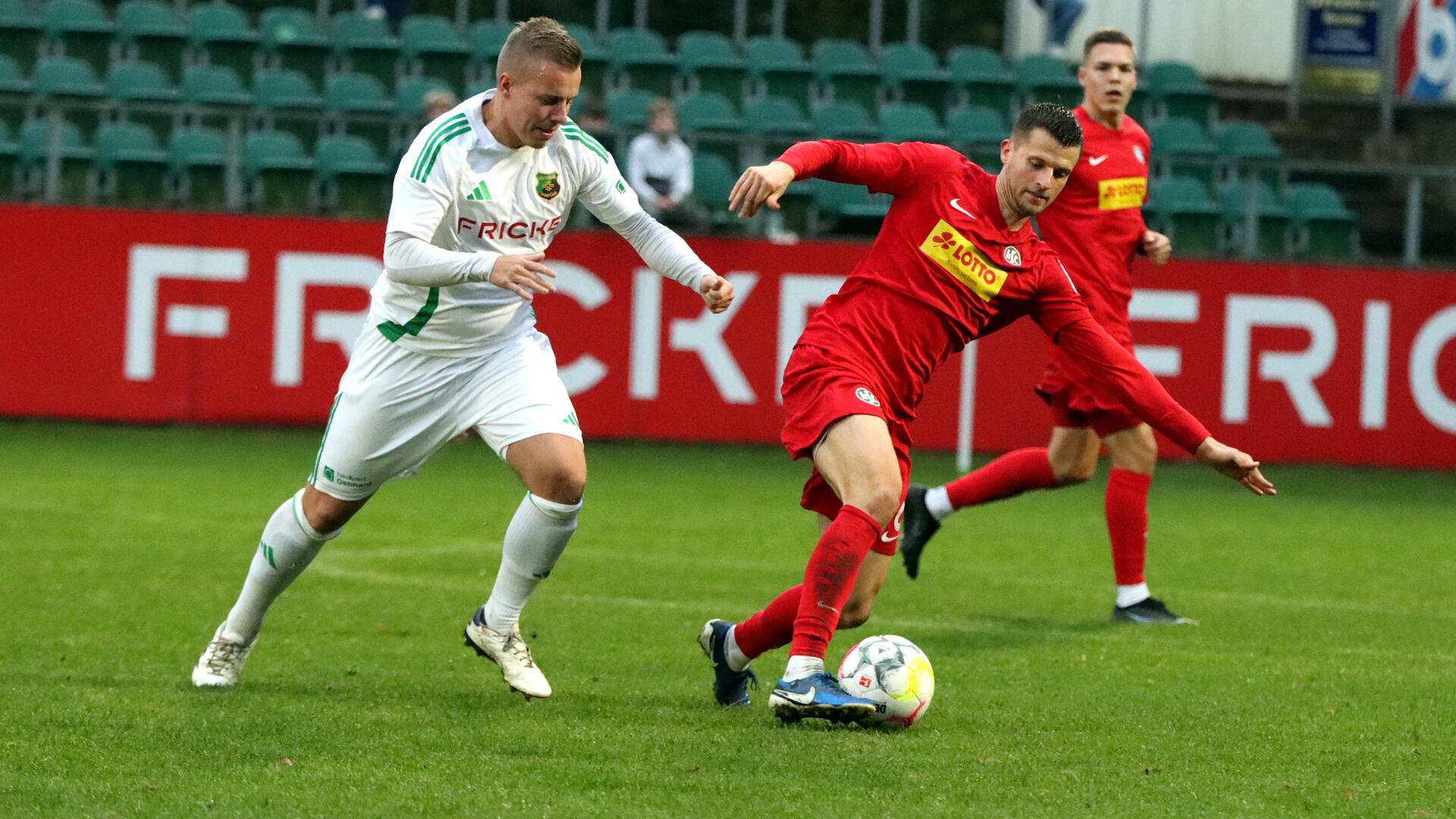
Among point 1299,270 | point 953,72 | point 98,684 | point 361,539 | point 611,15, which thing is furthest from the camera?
point 611,15

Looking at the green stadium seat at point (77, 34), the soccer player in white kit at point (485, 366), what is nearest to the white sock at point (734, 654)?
the soccer player in white kit at point (485, 366)

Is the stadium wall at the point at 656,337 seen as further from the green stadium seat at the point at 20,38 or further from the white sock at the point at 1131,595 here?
the white sock at the point at 1131,595

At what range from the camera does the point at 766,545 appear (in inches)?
390

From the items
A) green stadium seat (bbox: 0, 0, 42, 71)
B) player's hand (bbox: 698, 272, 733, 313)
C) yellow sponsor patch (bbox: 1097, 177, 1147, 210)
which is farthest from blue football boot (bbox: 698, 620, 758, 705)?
green stadium seat (bbox: 0, 0, 42, 71)

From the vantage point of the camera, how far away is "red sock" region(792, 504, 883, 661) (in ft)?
17.5

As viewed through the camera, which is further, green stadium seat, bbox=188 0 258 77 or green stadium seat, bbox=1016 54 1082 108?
green stadium seat, bbox=1016 54 1082 108

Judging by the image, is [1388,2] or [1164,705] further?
[1388,2]

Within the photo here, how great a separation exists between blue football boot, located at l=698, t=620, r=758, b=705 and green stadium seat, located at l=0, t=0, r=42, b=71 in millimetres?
14540

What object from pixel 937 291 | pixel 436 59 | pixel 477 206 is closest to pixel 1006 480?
pixel 937 291

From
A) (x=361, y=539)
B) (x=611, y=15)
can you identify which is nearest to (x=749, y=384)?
(x=361, y=539)

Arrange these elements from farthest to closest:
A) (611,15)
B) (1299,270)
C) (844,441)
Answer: (611,15)
(1299,270)
(844,441)

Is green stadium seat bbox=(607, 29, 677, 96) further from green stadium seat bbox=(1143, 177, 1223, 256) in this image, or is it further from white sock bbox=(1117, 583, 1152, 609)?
white sock bbox=(1117, 583, 1152, 609)

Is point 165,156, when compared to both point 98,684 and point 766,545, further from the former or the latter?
point 98,684

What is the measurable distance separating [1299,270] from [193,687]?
10876 mm
